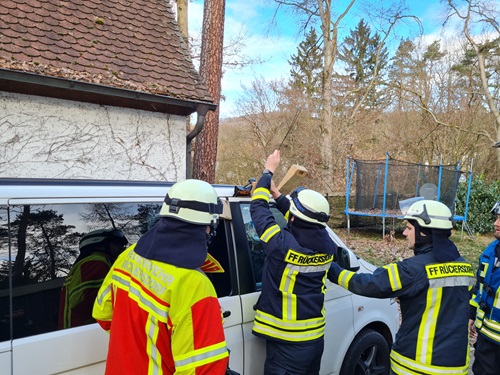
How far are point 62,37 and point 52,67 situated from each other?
2.71ft

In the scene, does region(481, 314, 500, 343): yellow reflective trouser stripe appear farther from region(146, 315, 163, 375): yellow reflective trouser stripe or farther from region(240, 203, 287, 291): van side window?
region(146, 315, 163, 375): yellow reflective trouser stripe

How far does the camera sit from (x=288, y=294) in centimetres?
253

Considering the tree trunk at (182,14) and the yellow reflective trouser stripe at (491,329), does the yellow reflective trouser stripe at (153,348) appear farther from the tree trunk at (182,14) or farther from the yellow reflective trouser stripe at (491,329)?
the tree trunk at (182,14)

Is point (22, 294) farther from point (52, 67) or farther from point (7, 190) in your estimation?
point (52, 67)

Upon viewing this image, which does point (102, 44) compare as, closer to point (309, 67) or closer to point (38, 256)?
point (38, 256)

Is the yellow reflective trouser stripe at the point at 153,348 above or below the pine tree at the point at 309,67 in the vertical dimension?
below

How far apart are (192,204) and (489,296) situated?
2.70m

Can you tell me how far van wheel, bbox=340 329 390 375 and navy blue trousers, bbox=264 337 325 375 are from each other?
775 mm

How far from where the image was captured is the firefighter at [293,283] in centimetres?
249

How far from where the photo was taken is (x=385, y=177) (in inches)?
488

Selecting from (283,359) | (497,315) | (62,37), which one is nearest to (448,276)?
(497,315)

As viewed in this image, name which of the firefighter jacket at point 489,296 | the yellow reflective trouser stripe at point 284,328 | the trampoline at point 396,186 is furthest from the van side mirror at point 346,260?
the trampoline at point 396,186

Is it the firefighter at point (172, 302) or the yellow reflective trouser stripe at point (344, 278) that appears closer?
the firefighter at point (172, 302)

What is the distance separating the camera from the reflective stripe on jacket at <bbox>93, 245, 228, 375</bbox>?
1.54 meters
